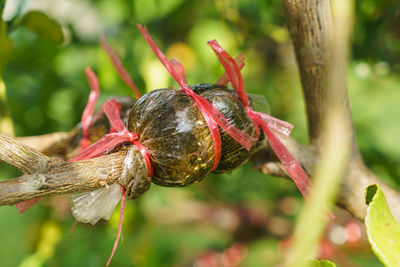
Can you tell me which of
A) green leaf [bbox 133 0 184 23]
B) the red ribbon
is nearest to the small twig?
the red ribbon

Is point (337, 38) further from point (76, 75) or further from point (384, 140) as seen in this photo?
point (384, 140)

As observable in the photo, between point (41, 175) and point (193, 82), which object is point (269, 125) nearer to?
point (41, 175)

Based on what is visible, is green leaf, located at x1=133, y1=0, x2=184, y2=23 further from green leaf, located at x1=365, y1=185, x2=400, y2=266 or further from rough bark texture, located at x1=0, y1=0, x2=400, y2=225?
green leaf, located at x1=365, y1=185, x2=400, y2=266

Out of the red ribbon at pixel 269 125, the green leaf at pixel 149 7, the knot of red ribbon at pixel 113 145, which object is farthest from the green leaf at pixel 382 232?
the green leaf at pixel 149 7

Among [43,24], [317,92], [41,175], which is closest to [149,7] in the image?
[43,24]

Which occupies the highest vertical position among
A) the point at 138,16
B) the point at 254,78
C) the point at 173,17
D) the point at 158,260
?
the point at 138,16

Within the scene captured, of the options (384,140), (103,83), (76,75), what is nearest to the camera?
(103,83)

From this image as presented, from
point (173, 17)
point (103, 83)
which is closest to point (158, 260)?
point (103, 83)
